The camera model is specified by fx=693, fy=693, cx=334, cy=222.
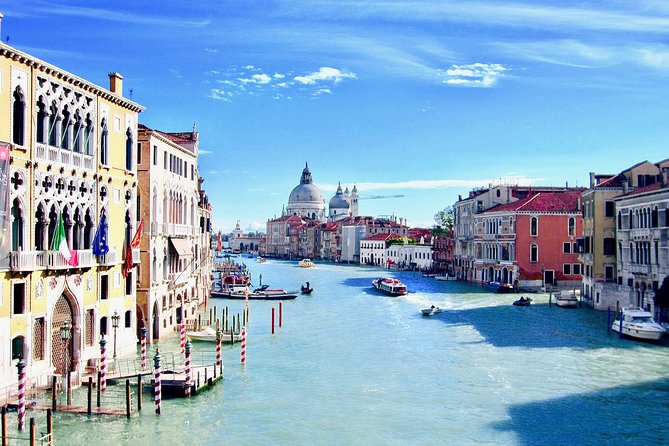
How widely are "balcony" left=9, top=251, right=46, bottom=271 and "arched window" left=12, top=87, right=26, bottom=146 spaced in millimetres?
2111

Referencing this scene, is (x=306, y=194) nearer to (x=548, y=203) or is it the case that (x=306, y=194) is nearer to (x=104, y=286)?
(x=548, y=203)

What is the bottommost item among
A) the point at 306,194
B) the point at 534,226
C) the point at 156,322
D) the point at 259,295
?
the point at 259,295

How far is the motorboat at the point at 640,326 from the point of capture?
2083 cm

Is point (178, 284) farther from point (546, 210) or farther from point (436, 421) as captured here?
point (546, 210)

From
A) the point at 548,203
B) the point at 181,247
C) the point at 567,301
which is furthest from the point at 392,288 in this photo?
the point at 181,247

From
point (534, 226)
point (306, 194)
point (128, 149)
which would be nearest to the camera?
point (128, 149)

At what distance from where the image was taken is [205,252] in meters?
33.3

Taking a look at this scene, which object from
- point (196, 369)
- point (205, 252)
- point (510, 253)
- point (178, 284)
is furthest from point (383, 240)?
point (196, 369)

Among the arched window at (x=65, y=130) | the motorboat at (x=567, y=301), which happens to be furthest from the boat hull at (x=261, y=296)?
the arched window at (x=65, y=130)

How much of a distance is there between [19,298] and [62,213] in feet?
7.24

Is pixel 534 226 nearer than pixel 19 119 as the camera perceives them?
No

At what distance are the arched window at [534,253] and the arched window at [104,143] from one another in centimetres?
3036

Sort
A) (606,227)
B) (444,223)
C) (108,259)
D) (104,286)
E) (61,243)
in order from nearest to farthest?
1. (61,243)
2. (108,259)
3. (104,286)
4. (606,227)
5. (444,223)

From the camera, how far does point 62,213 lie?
1465 cm
